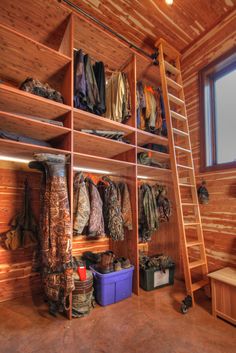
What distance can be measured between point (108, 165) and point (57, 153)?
2.35 feet

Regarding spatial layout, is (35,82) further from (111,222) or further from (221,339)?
(221,339)

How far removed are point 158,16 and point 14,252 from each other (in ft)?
10.9

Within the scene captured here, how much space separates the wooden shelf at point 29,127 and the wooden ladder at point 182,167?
4.50 feet

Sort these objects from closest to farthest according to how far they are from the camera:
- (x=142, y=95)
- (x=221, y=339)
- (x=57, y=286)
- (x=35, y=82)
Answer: (x=221, y=339), (x=57, y=286), (x=35, y=82), (x=142, y=95)

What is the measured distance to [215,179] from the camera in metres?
2.37

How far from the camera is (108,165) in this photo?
2.49 meters

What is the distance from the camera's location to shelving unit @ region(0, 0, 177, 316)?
1.81m

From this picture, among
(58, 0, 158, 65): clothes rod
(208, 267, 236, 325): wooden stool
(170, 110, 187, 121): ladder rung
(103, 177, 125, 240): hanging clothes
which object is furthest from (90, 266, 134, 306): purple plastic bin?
(58, 0, 158, 65): clothes rod

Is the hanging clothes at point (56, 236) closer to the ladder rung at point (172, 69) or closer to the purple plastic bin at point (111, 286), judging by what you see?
the purple plastic bin at point (111, 286)

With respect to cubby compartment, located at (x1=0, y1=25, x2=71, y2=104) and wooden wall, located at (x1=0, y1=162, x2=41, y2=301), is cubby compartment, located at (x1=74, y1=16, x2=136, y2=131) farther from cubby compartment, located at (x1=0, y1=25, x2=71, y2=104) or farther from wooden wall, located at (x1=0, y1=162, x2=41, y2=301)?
wooden wall, located at (x1=0, y1=162, x2=41, y2=301)

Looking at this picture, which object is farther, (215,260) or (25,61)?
(215,260)

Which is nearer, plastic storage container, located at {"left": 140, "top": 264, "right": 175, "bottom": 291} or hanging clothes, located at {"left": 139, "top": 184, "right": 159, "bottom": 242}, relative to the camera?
plastic storage container, located at {"left": 140, "top": 264, "right": 175, "bottom": 291}

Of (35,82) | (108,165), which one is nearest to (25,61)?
(35,82)

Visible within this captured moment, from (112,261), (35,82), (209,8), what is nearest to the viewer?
(35,82)
